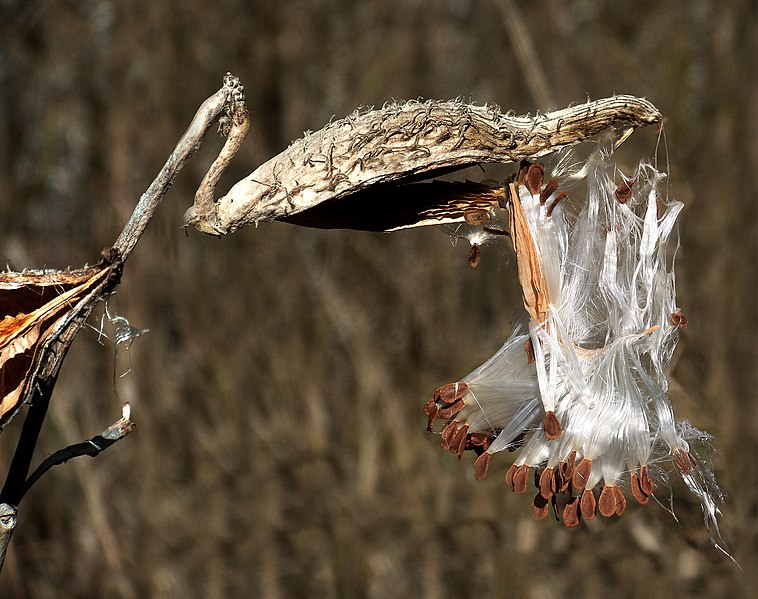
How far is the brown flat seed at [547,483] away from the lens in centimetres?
141

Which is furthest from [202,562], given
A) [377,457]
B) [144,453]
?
[377,457]

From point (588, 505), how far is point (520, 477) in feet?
0.36

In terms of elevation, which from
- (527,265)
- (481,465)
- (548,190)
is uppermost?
(548,190)

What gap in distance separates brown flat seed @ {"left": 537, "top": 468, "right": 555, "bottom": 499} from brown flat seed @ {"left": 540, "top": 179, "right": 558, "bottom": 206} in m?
0.41

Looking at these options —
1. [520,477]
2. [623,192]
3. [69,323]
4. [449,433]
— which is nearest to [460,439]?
[449,433]

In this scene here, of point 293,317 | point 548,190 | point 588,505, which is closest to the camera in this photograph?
point 588,505

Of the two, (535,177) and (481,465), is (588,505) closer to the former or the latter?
(481,465)

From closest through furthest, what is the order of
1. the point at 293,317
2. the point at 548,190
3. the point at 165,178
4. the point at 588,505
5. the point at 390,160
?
the point at 165,178 < the point at 390,160 < the point at 588,505 < the point at 548,190 < the point at 293,317

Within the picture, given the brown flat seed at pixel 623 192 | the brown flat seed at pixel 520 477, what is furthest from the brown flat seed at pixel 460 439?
the brown flat seed at pixel 623 192

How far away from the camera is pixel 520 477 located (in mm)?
1423

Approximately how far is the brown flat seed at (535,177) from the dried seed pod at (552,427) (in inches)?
13.5

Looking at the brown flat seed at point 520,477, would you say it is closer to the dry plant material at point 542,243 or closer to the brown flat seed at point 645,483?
the dry plant material at point 542,243

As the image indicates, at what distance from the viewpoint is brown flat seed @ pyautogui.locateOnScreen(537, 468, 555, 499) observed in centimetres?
141

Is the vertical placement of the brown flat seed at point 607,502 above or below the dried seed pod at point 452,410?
below
